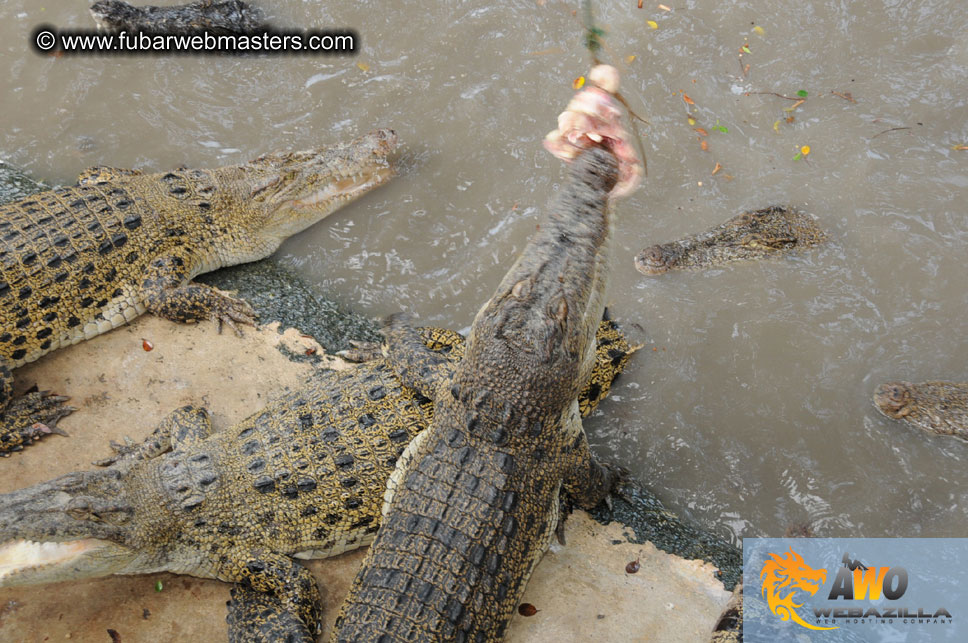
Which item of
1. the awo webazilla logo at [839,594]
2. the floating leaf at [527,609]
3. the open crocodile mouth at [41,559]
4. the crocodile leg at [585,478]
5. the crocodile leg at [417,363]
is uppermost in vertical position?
the crocodile leg at [417,363]

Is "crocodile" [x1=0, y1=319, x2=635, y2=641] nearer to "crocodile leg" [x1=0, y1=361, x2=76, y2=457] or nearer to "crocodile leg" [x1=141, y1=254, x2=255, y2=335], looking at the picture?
"crocodile leg" [x1=0, y1=361, x2=76, y2=457]

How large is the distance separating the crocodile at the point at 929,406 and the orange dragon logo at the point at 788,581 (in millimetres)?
1184

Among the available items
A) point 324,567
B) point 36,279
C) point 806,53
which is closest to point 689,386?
point 324,567

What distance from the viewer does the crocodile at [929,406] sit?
429 centimetres

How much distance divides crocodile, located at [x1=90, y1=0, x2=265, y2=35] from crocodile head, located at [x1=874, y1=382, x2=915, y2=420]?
580cm

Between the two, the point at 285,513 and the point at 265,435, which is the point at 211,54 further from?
the point at 285,513

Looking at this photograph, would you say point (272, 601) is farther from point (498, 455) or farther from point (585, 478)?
point (585, 478)

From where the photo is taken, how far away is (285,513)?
3.78 meters

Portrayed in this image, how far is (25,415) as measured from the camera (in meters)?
4.26

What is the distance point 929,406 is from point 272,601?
3.91m

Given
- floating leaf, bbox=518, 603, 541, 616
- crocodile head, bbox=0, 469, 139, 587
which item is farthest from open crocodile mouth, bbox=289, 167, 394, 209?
floating leaf, bbox=518, 603, 541, 616

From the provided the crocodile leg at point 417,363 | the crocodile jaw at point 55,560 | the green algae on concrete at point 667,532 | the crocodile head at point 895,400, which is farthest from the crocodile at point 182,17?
the crocodile head at point 895,400

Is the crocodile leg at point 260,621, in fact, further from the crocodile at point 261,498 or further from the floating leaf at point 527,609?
the floating leaf at point 527,609

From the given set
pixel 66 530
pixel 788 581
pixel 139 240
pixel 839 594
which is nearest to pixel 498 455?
pixel 788 581
